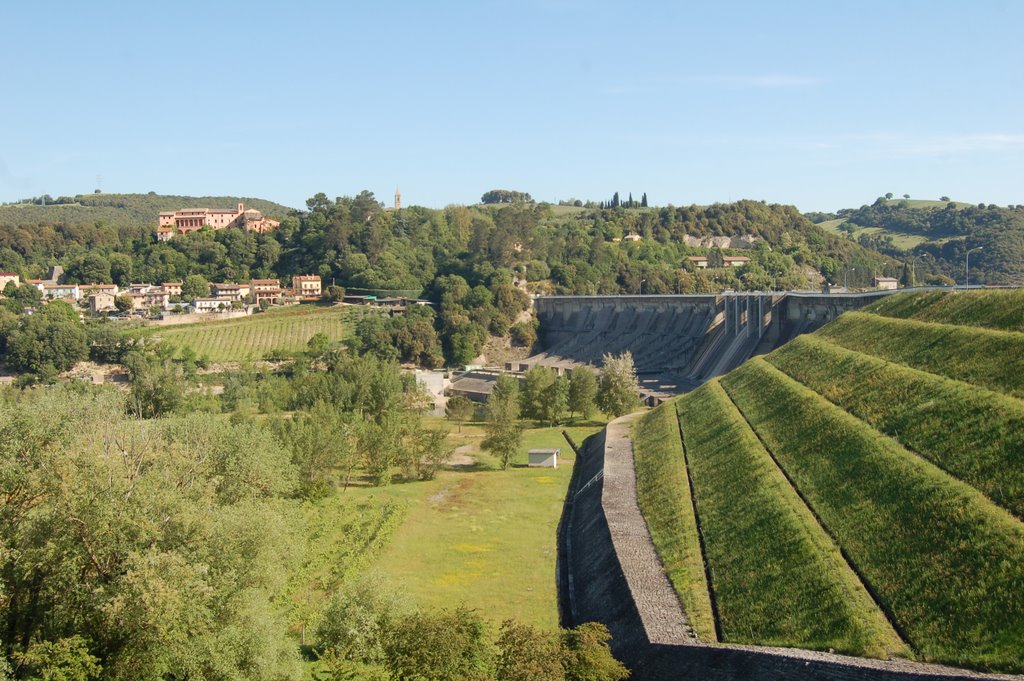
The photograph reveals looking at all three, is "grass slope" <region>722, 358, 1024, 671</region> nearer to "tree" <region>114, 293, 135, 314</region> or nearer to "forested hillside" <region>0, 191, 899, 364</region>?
"forested hillside" <region>0, 191, 899, 364</region>

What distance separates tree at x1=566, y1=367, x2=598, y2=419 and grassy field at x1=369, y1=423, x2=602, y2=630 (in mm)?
12258

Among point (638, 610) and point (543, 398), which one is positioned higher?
point (638, 610)

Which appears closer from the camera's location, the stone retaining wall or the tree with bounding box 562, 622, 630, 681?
the stone retaining wall

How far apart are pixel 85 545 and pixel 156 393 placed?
39609 millimetres

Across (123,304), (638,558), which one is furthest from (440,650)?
(123,304)

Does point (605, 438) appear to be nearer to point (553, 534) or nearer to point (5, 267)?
point (553, 534)

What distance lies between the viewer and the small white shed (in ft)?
151

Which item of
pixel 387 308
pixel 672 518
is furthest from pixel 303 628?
pixel 387 308

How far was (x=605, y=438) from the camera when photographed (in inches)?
1797

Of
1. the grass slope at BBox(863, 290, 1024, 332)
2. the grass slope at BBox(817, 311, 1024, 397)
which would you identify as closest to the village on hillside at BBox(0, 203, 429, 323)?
the grass slope at BBox(863, 290, 1024, 332)

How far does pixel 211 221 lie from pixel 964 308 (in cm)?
11457

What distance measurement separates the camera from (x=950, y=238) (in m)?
150

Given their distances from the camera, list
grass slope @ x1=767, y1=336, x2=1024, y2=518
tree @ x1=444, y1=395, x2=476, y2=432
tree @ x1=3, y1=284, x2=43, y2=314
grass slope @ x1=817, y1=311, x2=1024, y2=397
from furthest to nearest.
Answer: tree @ x1=3, y1=284, x2=43, y2=314 < tree @ x1=444, y1=395, x2=476, y2=432 < grass slope @ x1=817, y1=311, x2=1024, y2=397 < grass slope @ x1=767, y1=336, x2=1024, y2=518

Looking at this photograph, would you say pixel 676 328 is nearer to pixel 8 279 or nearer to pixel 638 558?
pixel 638 558
